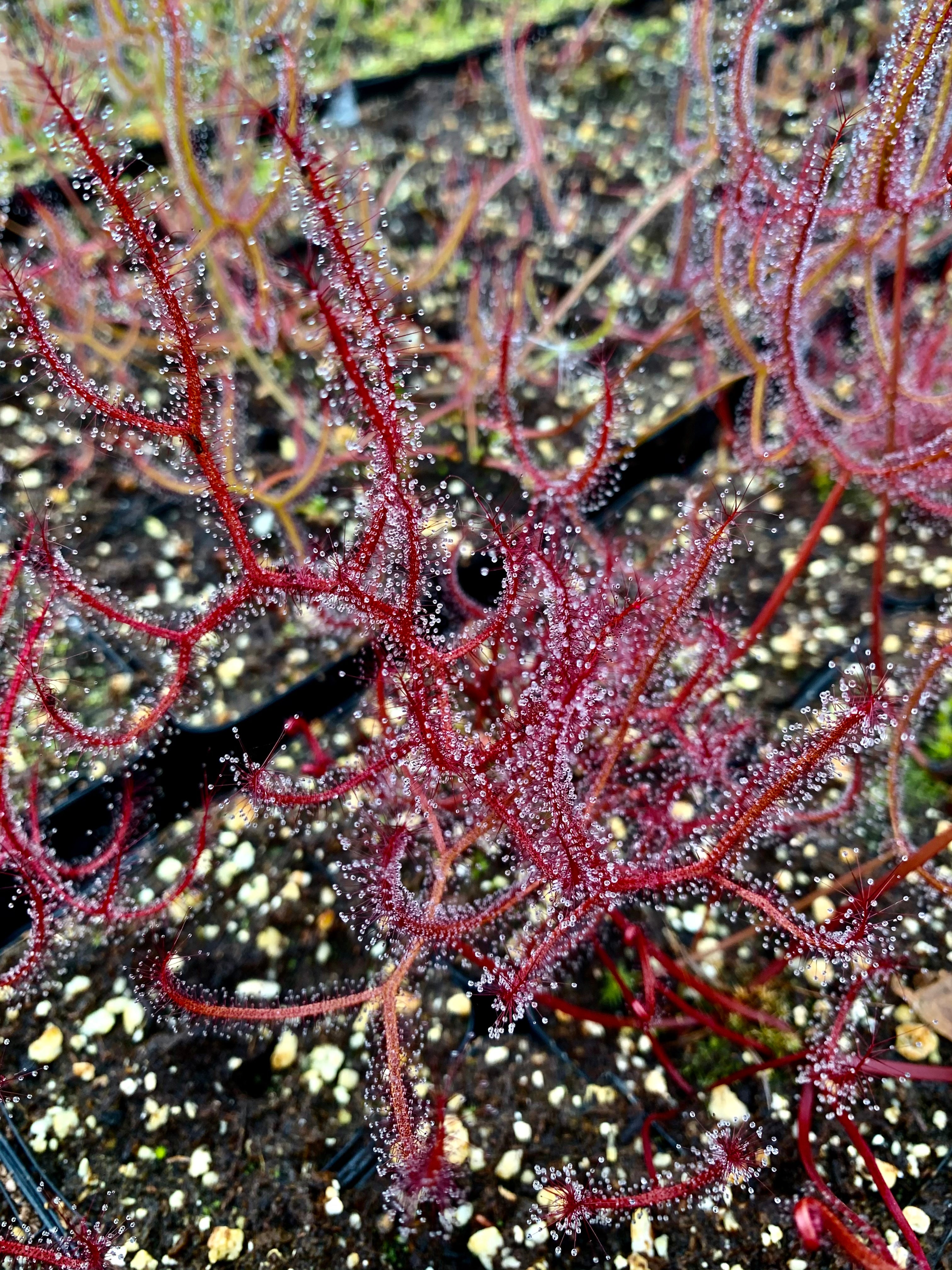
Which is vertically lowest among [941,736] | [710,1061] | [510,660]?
[710,1061]

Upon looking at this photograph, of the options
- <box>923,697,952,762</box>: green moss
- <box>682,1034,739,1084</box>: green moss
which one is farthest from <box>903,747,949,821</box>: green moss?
<box>682,1034,739,1084</box>: green moss

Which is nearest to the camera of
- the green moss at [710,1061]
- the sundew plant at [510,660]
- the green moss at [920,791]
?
the sundew plant at [510,660]

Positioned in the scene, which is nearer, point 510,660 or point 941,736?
point 510,660

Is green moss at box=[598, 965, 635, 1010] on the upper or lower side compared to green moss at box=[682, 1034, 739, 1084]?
upper

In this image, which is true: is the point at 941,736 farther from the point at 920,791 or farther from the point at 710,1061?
the point at 710,1061

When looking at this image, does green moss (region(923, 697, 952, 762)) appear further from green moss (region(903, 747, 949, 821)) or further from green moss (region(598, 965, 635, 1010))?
green moss (region(598, 965, 635, 1010))

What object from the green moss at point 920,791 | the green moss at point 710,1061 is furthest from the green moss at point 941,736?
the green moss at point 710,1061

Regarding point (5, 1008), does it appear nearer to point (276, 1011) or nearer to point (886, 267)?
point (276, 1011)

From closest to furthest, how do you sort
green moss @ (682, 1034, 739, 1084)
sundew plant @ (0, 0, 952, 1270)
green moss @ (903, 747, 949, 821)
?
sundew plant @ (0, 0, 952, 1270)
green moss @ (682, 1034, 739, 1084)
green moss @ (903, 747, 949, 821)

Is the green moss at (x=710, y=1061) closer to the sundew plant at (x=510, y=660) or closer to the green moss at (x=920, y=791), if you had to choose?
the sundew plant at (x=510, y=660)

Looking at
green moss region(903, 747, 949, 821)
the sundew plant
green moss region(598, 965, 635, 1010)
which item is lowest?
green moss region(903, 747, 949, 821)

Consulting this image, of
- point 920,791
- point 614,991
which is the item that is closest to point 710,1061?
point 614,991

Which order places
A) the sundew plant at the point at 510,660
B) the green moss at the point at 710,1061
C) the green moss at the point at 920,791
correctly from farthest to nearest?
the green moss at the point at 920,791, the green moss at the point at 710,1061, the sundew plant at the point at 510,660
